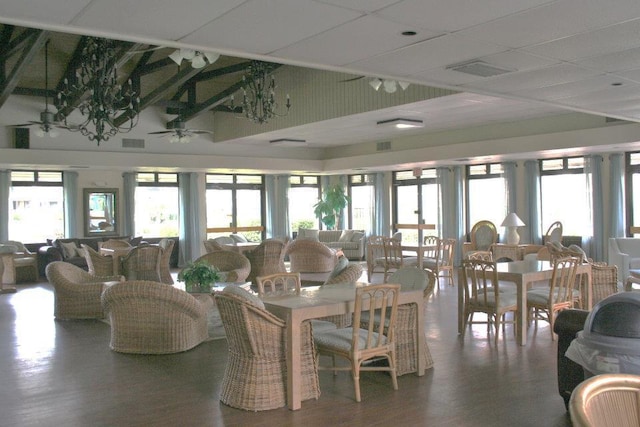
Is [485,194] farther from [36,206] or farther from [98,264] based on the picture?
[36,206]

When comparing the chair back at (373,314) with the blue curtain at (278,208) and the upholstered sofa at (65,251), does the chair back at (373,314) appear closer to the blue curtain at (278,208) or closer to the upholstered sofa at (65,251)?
the upholstered sofa at (65,251)

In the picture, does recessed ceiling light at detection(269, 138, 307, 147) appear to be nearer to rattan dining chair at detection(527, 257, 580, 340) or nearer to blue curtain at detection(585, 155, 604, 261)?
blue curtain at detection(585, 155, 604, 261)

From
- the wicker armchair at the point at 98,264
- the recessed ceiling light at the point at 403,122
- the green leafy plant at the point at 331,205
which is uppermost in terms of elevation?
the recessed ceiling light at the point at 403,122

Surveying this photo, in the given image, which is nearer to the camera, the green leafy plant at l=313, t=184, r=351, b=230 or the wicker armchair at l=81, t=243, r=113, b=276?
the wicker armchair at l=81, t=243, r=113, b=276

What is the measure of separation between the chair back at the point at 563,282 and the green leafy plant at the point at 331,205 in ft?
34.6

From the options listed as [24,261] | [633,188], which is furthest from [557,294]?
[24,261]

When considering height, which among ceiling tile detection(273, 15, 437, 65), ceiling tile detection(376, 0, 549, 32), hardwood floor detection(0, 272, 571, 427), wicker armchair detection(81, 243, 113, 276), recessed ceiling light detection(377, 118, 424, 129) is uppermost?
recessed ceiling light detection(377, 118, 424, 129)

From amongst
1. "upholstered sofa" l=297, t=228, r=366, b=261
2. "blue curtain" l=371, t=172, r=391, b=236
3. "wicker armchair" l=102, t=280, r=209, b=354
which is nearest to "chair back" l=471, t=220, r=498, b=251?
"blue curtain" l=371, t=172, r=391, b=236

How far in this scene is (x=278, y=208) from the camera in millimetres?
17734

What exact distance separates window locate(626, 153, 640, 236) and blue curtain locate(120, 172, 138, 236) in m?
11.3

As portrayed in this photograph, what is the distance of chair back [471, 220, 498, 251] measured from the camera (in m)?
13.9

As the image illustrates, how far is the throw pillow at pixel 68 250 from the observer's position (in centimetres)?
1368

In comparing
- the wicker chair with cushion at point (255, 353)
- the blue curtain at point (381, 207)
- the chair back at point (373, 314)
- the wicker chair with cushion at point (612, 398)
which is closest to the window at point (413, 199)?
the blue curtain at point (381, 207)

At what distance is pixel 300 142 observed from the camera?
14680 millimetres
